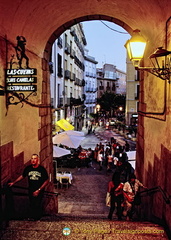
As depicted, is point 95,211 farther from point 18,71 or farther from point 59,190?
point 18,71

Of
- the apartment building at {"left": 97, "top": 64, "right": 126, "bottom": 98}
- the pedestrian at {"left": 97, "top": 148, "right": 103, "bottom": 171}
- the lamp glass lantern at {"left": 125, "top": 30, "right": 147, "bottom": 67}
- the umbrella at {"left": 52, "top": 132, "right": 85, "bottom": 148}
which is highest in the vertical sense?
the apartment building at {"left": 97, "top": 64, "right": 126, "bottom": 98}

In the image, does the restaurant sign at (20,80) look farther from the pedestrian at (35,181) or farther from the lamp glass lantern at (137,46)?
the lamp glass lantern at (137,46)

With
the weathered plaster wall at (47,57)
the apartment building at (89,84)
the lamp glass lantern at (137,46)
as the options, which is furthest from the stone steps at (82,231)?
the apartment building at (89,84)

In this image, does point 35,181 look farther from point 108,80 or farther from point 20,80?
point 108,80

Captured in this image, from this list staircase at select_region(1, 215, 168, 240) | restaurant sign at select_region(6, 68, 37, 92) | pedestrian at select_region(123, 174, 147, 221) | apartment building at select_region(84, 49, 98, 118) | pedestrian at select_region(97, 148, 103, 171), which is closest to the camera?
staircase at select_region(1, 215, 168, 240)

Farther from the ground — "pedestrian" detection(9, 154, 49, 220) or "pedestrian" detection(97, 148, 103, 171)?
"pedestrian" detection(9, 154, 49, 220)

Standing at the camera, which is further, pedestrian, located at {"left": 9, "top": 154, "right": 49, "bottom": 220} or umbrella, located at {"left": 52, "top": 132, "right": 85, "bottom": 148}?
umbrella, located at {"left": 52, "top": 132, "right": 85, "bottom": 148}

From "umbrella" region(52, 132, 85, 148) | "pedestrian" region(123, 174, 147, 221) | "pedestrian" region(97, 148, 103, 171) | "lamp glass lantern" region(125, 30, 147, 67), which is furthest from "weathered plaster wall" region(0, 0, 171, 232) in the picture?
"pedestrian" region(97, 148, 103, 171)

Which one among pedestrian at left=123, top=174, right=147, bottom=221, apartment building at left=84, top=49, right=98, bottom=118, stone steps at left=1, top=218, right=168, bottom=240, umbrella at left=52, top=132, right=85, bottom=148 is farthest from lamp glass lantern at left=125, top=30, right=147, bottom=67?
apartment building at left=84, top=49, right=98, bottom=118

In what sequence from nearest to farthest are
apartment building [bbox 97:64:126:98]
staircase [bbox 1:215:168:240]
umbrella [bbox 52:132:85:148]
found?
staircase [bbox 1:215:168:240] < umbrella [bbox 52:132:85:148] < apartment building [bbox 97:64:126:98]

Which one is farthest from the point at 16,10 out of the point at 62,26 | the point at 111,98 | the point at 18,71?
the point at 111,98

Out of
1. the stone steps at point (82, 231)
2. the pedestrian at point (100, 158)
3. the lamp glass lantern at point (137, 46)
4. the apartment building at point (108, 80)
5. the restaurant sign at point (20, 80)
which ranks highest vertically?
the apartment building at point (108, 80)

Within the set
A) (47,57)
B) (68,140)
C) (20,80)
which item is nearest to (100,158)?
(68,140)

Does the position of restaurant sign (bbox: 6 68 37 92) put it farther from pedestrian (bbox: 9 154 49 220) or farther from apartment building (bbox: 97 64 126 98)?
apartment building (bbox: 97 64 126 98)
